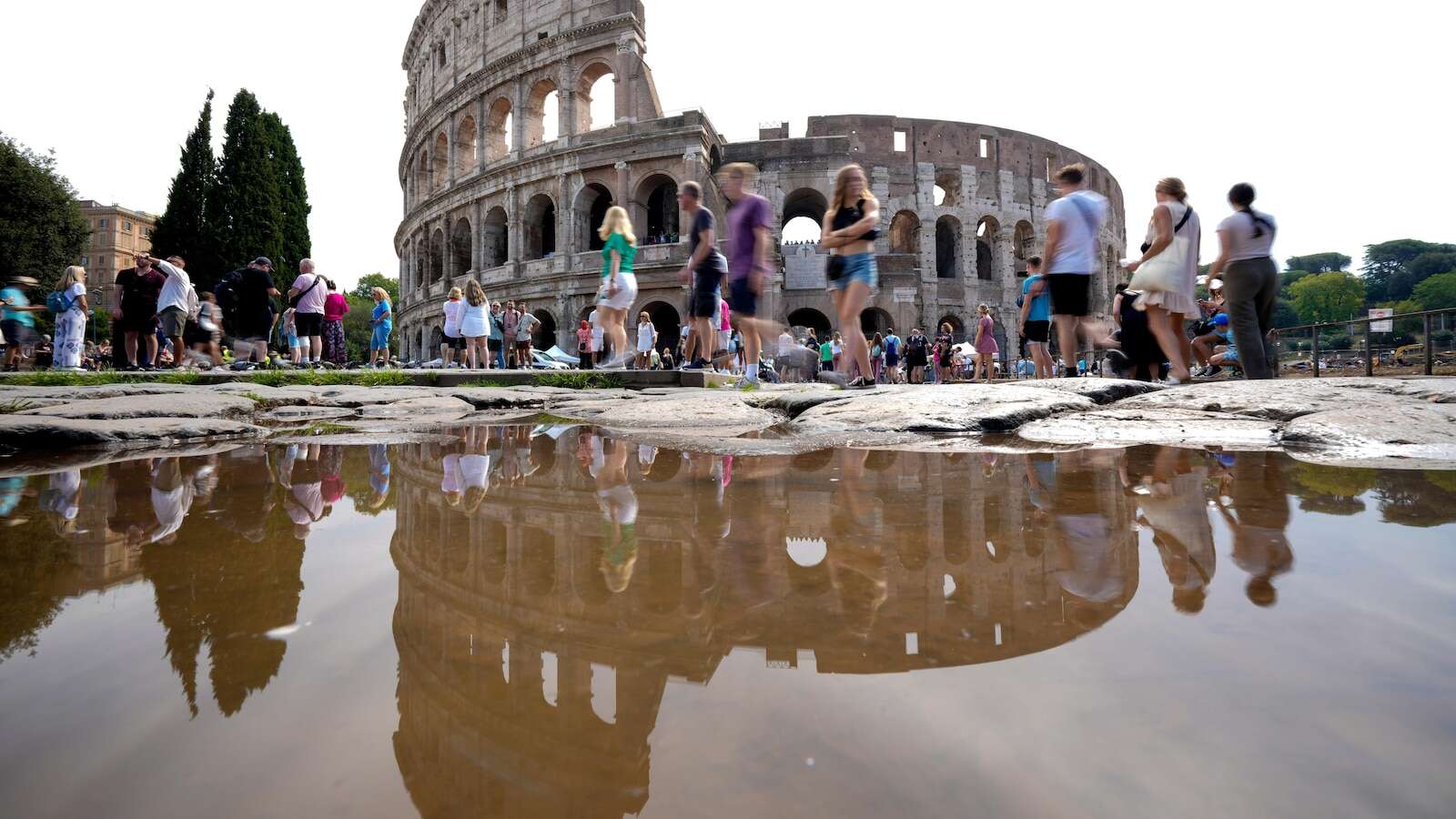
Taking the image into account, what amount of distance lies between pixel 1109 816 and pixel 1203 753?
138 mm

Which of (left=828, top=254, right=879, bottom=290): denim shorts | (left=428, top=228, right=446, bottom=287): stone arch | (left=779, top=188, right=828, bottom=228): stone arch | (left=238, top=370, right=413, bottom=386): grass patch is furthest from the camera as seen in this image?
(left=428, top=228, right=446, bottom=287): stone arch

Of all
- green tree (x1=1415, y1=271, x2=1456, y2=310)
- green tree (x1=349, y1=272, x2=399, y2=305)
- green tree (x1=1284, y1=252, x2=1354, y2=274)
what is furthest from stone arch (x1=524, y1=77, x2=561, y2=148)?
green tree (x1=1284, y1=252, x2=1354, y2=274)

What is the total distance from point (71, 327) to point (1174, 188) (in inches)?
478

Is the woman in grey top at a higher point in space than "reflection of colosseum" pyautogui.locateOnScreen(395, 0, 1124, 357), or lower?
lower

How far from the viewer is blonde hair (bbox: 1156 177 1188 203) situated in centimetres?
471

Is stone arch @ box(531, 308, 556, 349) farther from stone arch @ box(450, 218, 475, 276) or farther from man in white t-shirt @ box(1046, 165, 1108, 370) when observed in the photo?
man in white t-shirt @ box(1046, 165, 1108, 370)

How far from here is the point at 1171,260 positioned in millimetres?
4777

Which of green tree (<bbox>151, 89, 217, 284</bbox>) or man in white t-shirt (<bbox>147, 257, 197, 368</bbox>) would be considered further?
green tree (<bbox>151, 89, 217, 284</bbox>)

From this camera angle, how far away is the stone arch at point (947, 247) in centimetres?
2488

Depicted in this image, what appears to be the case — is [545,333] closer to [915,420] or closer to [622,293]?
[622,293]

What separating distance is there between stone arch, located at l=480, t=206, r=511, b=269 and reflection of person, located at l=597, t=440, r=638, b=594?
21.9 meters

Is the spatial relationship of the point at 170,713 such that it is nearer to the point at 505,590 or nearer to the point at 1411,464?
the point at 505,590

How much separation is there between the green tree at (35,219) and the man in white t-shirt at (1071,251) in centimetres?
3747

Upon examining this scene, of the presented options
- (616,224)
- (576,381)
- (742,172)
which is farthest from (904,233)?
(742,172)
